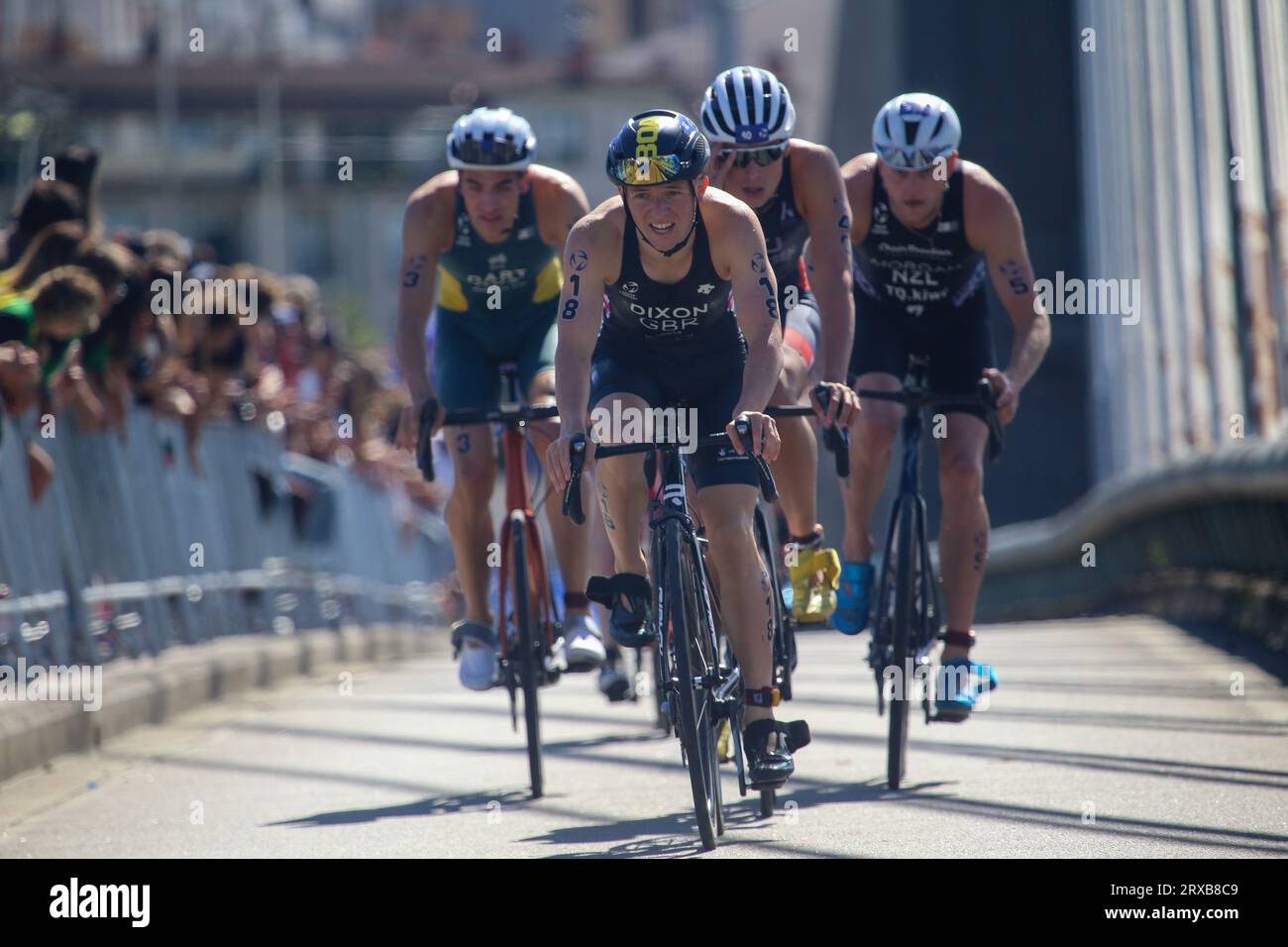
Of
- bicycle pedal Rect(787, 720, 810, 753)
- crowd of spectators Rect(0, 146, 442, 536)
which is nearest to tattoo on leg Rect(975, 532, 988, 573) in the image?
bicycle pedal Rect(787, 720, 810, 753)

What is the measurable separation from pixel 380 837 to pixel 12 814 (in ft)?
5.46

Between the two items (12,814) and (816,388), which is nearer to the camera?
(816,388)

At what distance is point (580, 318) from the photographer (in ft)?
21.9

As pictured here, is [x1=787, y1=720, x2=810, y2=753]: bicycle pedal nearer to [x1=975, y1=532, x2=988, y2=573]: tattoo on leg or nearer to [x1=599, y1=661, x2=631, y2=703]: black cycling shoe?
[x1=975, y1=532, x2=988, y2=573]: tattoo on leg

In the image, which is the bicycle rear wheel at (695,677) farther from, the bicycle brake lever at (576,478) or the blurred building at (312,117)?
the blurred building at (312,117)

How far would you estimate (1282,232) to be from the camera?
14.3 m

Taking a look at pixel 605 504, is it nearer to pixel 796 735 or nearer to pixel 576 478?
pixel 576 478

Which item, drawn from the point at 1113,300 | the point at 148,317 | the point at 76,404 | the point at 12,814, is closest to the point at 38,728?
the point at 12,814

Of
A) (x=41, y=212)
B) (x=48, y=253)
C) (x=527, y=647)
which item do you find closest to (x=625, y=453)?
(x=527, y=647)

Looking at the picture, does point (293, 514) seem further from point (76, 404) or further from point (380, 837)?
point (380, 837)

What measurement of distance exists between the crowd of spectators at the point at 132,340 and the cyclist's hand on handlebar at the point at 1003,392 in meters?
4.13

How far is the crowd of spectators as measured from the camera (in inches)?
381

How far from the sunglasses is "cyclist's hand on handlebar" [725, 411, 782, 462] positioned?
198cm
